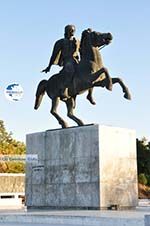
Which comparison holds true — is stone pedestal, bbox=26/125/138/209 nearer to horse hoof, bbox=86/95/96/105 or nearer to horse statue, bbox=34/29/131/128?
horse statue, bbox=34/29/131/128

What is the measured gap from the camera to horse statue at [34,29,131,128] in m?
14.4

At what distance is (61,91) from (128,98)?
215 cm

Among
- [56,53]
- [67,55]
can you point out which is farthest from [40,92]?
[67,55]

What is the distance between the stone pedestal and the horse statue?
82cm

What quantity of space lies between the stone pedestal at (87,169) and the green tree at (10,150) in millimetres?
30605

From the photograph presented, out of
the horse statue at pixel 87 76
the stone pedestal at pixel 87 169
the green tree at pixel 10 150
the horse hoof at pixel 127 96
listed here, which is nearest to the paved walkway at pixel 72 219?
the stone pedestal at pixel 87 169

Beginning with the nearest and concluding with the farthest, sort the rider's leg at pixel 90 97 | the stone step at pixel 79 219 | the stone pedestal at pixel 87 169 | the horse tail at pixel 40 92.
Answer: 1. the stone step at pixel 79 219
2. the stone pedestal at pixel 87 169
3. the rider's leg at pixel 90 97
4. the horse tail at pixel 40 92

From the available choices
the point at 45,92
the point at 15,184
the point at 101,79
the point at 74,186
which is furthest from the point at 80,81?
the point at 15,184

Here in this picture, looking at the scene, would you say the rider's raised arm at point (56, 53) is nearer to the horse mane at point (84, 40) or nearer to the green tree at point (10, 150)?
the horse mane at point (84, 40)

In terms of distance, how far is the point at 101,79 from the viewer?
47.8ft

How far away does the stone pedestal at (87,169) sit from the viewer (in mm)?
13750

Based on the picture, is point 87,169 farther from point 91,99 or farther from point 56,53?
point 56,53

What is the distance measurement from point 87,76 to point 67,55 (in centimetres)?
123

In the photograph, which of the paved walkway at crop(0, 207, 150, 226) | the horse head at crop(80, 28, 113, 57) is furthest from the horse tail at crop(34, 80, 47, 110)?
the paved walkway at crop(0, 207, 150, 226)
